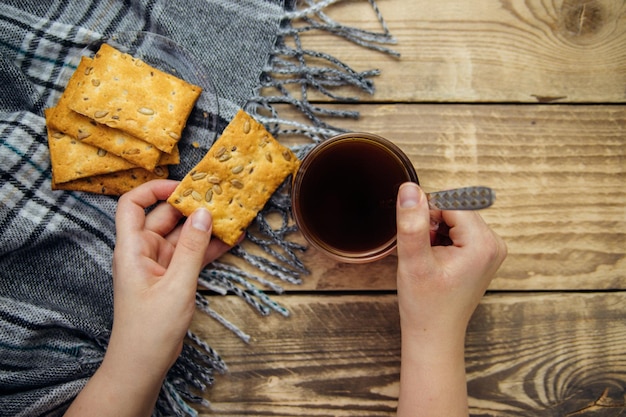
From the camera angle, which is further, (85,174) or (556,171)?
(556,171)

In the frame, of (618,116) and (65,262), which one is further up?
(618,116)

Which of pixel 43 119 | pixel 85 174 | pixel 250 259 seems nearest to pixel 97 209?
pixel 85 174

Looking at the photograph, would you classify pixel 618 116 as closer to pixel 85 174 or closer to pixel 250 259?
pixel 250 259

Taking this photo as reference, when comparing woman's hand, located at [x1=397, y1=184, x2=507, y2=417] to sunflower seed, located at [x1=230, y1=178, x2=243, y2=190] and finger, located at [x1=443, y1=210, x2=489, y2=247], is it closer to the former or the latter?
finger, located at [x1=443, y1=210, x2=489, y2=247]

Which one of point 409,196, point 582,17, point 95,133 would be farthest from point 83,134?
point 582,17

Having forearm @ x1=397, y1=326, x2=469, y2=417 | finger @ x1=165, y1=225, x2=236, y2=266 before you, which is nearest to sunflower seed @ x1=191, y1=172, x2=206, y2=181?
finger @ x1=165, y1=225, x2=236, y2=266

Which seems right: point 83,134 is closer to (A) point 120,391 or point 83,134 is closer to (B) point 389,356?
(A) point 120,391

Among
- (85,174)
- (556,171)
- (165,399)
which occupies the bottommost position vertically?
(165,399)
